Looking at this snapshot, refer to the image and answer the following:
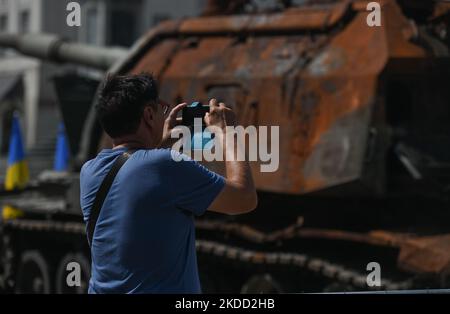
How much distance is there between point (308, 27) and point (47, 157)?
81.4ft

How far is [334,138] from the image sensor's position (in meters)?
7.61

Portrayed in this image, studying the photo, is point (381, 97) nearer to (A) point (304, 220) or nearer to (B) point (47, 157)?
(A) point (304, 220)

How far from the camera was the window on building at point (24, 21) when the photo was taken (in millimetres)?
35812

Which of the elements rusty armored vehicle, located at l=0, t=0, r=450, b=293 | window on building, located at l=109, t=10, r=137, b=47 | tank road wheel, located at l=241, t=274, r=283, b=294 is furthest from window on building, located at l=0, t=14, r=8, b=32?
tank road wheel, located at l=241, t=274, r=283, b=294

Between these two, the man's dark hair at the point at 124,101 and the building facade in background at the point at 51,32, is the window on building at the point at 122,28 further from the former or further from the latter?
the man's dark hair at the point at 124,101

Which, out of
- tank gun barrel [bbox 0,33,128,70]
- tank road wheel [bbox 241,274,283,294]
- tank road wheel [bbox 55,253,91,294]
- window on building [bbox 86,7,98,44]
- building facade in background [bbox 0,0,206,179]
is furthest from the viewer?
window on building [bbox 86,7,98,44]

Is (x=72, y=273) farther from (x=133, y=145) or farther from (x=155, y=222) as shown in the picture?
(x=155, y=222)

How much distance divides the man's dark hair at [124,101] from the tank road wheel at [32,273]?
8.16 m

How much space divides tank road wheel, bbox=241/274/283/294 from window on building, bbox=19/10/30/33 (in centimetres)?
2900

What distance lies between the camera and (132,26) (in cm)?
3519

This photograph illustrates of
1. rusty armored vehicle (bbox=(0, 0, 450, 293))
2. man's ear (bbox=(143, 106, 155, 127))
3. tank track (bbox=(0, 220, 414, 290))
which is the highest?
man's ear (bbox=(143, 106, 155, 127))

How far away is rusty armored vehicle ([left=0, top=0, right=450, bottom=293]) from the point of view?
749 centimetres

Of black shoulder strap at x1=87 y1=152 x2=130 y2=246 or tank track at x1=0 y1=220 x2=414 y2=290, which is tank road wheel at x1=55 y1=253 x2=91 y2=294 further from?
black shoulder strap at x1=87 y1=152 x2=130 y2=246
